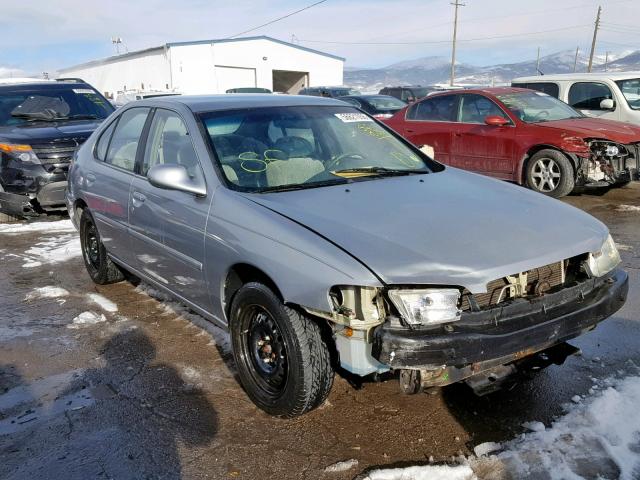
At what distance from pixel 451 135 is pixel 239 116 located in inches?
235

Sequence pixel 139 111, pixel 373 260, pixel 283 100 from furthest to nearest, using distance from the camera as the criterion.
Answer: pixel 139 111 → pixel 283 100 → pixel 373 260

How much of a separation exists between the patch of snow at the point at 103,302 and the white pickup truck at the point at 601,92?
8675 mm

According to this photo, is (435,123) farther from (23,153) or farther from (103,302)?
(103,302)

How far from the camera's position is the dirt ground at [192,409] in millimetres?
2672

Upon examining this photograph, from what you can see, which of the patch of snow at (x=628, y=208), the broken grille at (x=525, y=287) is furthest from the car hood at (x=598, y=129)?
the broken grille at (x=525, y=287)

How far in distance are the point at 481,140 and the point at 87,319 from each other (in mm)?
6327

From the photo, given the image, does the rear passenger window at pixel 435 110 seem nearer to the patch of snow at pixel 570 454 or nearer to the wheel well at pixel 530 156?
A: the wheel well at pixel 530 156

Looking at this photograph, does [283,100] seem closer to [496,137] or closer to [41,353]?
[41,353]

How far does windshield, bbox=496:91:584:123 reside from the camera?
8.49 metres

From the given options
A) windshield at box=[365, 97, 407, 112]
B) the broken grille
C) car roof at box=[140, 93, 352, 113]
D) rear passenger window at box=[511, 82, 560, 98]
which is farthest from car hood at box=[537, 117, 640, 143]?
windshield at box=[365, 97, 407, 112]

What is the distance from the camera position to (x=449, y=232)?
8.84ft

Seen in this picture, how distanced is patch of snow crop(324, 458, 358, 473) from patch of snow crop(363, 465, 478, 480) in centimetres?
10

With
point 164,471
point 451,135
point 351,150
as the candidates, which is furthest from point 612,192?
point 164,471

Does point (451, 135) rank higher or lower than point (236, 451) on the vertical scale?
higher
